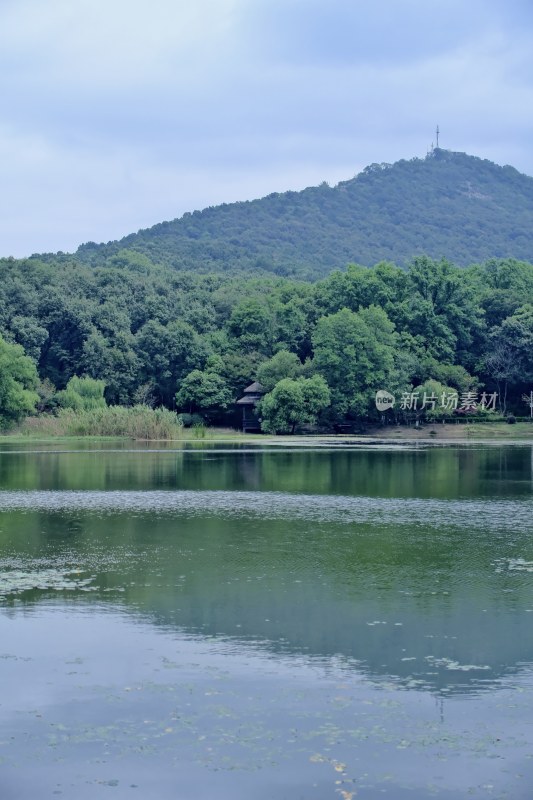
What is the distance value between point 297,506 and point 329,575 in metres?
8.52

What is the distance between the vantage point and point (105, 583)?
1400 cm

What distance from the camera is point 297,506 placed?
907 inches

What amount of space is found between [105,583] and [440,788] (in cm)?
770

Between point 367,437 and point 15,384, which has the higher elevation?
point 15,384

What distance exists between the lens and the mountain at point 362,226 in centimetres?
12812

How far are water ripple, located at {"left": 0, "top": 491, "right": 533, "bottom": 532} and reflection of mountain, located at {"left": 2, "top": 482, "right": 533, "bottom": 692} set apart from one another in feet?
0.29

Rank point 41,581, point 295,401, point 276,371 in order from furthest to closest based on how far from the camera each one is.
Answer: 1. point 276,371
2. point 295,401
3. point 41,581

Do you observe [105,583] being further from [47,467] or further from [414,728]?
[47,467]

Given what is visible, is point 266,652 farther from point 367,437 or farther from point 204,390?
point 204,390

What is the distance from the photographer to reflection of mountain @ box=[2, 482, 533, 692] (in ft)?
34.7

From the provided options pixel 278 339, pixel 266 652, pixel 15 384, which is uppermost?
pixel 278 339

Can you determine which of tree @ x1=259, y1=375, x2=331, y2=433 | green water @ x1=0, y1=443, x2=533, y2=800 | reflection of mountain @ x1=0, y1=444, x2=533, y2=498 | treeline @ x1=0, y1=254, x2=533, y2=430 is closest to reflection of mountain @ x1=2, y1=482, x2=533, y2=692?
green water @ x1=0, y1=443, x2=533, y2=800

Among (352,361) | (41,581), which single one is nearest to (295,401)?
(352,361)

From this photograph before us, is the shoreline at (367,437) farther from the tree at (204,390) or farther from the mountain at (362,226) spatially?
the mountain at (362,226)
